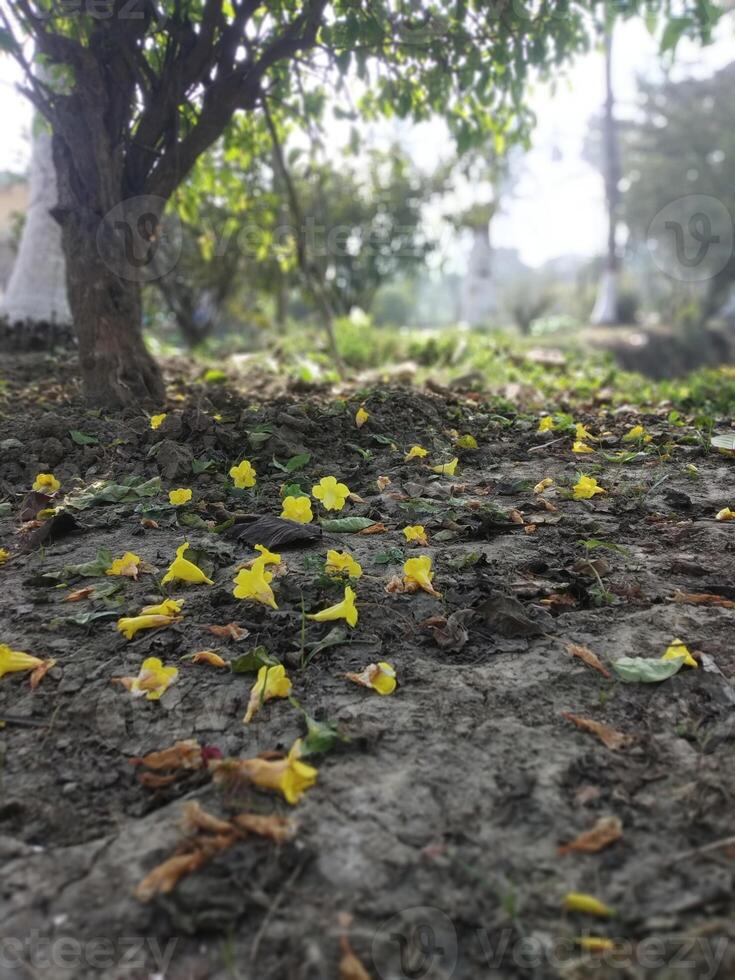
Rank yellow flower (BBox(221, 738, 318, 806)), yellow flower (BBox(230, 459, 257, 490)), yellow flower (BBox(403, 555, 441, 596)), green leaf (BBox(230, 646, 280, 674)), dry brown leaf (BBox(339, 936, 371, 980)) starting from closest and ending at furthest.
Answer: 1. dry brown leaf (BBox(339, 936, 371, 980))
2. yellow flower (BBox(221, 738, 318, 806))
3. green leaf (BBox(230, 646, 280, 674))
4. yellow flower (BBox(403, 555, 441, 596))
5. yellow flower (BBox(230, 459, 257, 490))

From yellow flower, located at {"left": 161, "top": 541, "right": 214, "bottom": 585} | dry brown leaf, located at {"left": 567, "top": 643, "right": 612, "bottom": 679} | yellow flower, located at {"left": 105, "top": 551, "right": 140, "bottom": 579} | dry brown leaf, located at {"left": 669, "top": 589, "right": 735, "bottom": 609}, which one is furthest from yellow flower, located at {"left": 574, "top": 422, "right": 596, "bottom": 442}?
yellow flower, located at {"left": 105, "top": 551, "right": 140, "bottom": 579}

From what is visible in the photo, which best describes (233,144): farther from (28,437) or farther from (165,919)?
(165,919)

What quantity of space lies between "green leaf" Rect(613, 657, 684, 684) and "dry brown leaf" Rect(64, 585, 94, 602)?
147cm

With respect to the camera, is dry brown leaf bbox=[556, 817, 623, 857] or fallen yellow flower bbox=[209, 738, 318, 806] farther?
fallen yellow flower bbox=[209, 738, 318, 806]

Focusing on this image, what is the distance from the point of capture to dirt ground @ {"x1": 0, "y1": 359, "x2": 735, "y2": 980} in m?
1.11

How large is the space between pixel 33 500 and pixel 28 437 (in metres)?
0.77

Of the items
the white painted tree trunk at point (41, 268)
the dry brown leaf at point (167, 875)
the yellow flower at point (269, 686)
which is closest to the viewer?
the dry brown leaf at point (167, 875)

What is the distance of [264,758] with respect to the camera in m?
1.48

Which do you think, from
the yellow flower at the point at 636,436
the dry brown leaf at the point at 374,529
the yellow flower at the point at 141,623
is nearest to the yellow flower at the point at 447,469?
the dry brown leaf at the point at 374,529

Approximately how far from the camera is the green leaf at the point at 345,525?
8.30 feet

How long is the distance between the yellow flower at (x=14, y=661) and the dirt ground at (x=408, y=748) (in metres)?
0.04

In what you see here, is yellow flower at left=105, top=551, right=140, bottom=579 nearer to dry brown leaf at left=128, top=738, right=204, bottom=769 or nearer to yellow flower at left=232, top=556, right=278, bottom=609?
yellow flower at left=232, top=556, right=278, bottom=609
